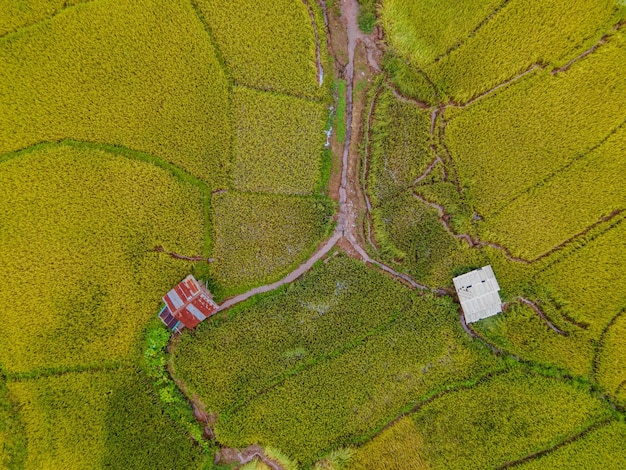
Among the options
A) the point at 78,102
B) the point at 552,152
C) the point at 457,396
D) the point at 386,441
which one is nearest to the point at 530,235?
the point at 552,152

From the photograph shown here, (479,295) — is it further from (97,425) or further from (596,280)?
(97,425)

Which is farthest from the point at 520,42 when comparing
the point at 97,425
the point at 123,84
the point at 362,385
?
the point at 97,425

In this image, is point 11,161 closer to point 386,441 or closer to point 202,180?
point 202,180

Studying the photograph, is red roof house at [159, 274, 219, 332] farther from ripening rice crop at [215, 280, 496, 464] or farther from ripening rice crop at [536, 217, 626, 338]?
ripening rice crop at [536, 217, 626, 338]

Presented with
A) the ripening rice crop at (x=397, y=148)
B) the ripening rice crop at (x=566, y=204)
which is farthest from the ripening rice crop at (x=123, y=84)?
the ripening rice crop at (x=566, y=204)

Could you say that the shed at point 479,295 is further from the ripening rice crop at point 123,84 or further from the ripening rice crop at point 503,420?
the ripening rice crop at point 123,84
